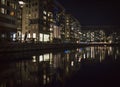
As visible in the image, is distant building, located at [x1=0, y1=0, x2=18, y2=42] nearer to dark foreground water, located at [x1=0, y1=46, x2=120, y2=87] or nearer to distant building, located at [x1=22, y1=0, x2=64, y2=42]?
distant building, located at [x1=22, y1=0, x2=64, y2=42]

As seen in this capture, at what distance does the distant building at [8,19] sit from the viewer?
63016mm

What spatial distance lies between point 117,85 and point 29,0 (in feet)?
341

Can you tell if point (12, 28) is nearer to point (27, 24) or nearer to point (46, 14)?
point (27, 24)

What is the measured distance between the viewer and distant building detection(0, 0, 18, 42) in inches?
2481

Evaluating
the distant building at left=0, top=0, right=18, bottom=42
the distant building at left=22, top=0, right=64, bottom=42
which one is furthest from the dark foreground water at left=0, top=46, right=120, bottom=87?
the distant building at left=22, top=0, right=64, bottom=42

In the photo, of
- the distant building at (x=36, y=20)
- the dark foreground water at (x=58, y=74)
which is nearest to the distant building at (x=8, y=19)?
the distant building at (x=36, y=20)

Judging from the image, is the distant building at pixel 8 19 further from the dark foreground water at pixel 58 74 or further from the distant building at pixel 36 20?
the dark foreground water at pixel 58 74

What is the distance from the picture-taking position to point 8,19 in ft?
224

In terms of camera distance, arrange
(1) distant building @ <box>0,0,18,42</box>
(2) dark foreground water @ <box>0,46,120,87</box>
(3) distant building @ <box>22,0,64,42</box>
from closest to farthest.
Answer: (2) dark foreground water @ <box>0,46,120,87</box> → (1) distant building @ <box>0,0,18,42</box> → (3) distant building @ <box>22,0,64,42</box>

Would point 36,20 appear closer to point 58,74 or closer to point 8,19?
point 8,19

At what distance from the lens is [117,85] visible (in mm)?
12367

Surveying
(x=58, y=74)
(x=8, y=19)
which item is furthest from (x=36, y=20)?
(x=58, y=74)

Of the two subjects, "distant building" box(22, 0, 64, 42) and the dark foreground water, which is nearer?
the dark foreground water

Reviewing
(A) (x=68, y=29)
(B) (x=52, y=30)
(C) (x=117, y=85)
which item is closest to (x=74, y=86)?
(C) (x=117, y=85)
